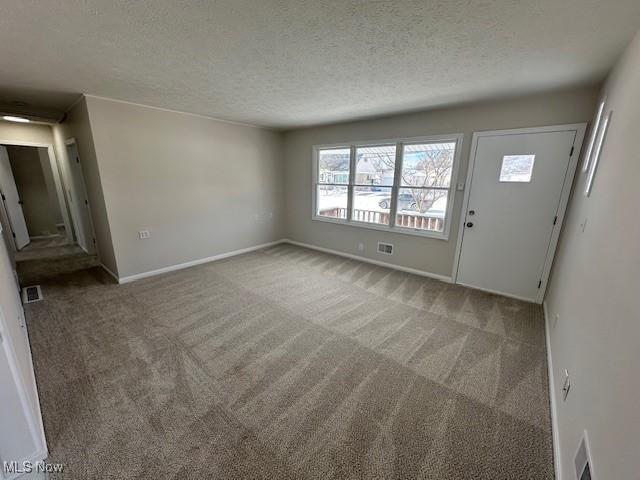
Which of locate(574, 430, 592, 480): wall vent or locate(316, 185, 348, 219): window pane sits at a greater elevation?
locate(316, 185, 348, 219): window pane

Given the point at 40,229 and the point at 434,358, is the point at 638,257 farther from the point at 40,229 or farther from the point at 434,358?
the point at 40,229

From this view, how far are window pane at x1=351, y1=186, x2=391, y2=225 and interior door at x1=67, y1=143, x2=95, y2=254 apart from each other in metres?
4.51

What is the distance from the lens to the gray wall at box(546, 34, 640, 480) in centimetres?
88

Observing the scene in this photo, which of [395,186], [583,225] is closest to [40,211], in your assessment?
[395,186]

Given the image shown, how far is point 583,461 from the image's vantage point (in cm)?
108

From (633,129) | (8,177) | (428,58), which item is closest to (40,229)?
(8,177)

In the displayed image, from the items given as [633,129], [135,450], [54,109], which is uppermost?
[54,109]

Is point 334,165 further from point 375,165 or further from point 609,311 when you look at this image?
point 609,311

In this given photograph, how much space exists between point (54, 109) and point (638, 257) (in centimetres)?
614

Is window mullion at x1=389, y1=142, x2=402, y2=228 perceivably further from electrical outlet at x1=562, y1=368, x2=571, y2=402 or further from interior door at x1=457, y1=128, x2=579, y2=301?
electrical outlet at x1=562, y1=368, x2=571, y2=402

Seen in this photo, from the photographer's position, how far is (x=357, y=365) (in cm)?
212

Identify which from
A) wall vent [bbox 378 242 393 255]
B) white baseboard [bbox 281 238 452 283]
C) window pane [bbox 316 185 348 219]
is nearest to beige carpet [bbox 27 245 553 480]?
white baseboard [bbox 281 238 452 283]

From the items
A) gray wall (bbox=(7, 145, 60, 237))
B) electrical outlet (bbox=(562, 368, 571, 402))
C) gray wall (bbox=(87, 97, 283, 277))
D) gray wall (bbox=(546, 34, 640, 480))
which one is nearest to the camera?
gray wall (bbox=(546, 34, 640, 480))

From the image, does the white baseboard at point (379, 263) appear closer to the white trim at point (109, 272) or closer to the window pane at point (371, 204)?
the window pane at point (371, 204)
